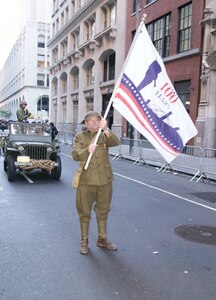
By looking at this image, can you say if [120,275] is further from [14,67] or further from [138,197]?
[14,67]

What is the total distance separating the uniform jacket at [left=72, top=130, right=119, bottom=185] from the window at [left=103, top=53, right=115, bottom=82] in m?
27.6

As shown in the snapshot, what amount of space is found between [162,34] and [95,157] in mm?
20331

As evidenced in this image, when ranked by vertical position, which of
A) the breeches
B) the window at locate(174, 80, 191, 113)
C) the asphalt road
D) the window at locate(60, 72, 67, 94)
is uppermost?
the window at locate(60, 72, 67, 94)

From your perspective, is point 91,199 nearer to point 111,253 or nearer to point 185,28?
point 111,253

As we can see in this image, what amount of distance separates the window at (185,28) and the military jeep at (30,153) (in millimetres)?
12612

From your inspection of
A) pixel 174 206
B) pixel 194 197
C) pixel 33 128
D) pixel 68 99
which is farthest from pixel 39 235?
pixel 68 99

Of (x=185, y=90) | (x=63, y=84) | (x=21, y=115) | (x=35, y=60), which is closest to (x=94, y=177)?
(x=21, y=115)

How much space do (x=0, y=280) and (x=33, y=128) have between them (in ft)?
27.2

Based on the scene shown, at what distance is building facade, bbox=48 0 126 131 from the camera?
30.8m

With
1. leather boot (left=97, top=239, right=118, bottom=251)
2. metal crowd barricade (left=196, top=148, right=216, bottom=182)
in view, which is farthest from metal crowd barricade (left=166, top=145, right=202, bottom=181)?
leather boot (left=97, top=239, right=118, bottom=251)

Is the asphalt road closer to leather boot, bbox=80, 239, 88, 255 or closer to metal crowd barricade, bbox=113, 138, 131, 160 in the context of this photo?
leather boot, bbox=80, 239, 88, 255

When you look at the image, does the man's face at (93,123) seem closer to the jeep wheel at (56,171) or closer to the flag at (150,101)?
the flag at (150,101)

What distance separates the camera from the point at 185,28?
21.2 m

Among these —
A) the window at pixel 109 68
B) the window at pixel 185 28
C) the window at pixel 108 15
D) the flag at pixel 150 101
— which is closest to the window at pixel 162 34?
the window at pixel 185 28
